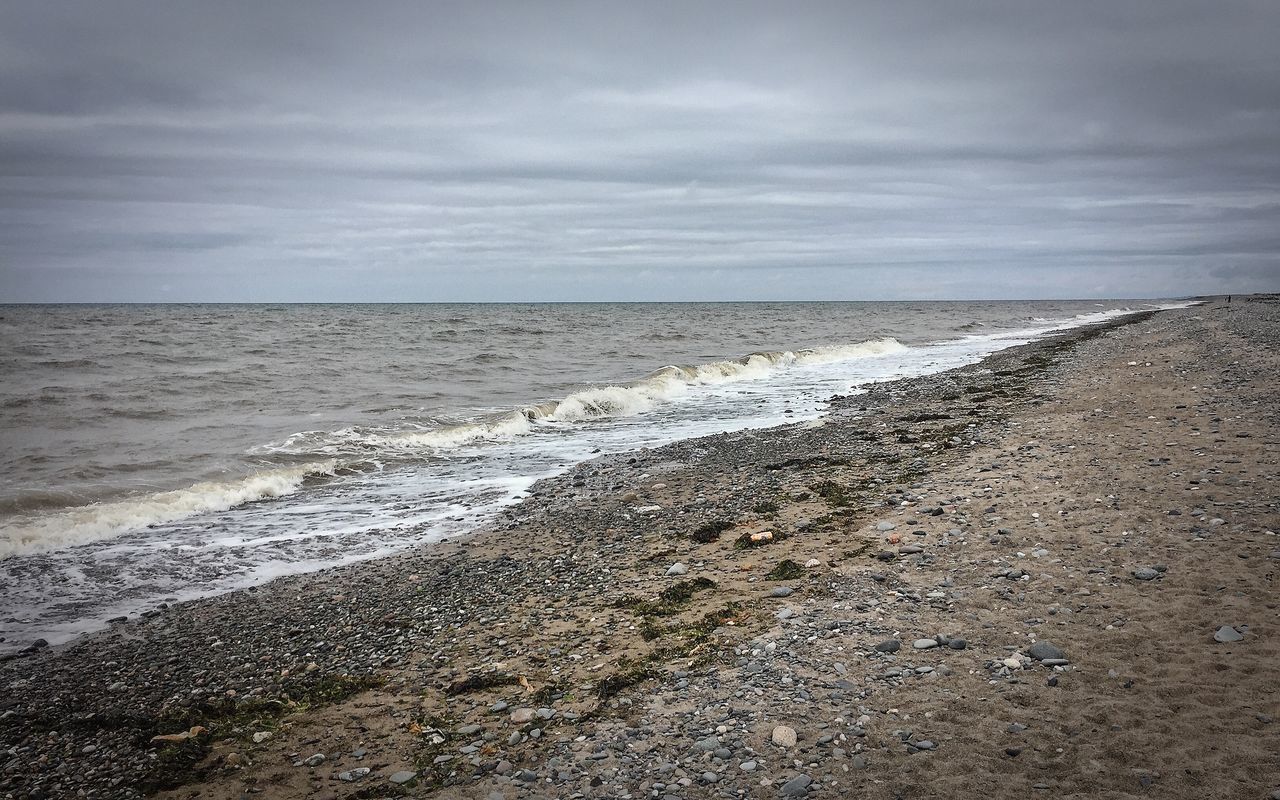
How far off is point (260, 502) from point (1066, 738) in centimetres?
1331

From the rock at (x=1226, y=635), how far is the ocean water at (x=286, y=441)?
9215 millimetres

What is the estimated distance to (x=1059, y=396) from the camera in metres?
18.7

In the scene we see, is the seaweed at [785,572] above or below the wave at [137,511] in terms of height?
above

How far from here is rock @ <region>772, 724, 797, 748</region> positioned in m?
4.96

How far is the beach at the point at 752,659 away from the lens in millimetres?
4816

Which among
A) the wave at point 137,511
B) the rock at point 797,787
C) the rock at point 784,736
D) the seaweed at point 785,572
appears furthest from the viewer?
the wave at point 137,511

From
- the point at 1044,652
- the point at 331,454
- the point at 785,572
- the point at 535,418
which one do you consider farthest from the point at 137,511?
the point at 1044,652

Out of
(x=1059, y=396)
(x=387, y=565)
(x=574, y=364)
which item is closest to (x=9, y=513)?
(x=387, y=565)

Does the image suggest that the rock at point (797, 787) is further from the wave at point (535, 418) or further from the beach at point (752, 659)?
the wave at point (535, 418)

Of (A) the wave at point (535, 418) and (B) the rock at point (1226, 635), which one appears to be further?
(A) the wave at point (535, 418)

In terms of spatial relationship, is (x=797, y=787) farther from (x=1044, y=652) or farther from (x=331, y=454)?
(x=331, y=454)

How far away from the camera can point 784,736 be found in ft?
16.5

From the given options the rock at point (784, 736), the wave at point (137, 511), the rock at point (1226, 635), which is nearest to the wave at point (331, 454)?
the wave at point (137, 511)

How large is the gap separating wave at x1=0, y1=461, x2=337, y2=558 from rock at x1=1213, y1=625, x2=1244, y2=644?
554 inches
